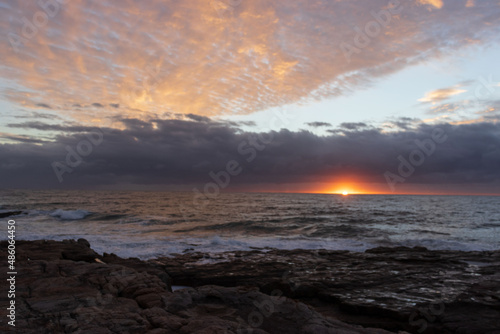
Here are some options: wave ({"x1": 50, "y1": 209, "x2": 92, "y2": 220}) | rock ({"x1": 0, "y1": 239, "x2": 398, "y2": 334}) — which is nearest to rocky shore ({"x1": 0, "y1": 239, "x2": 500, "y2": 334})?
rock ({"x1": 0, "y1": 239, "x2": 398, "y2": 334})

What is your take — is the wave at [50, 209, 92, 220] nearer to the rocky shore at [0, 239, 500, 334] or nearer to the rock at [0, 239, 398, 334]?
the rocky shore at [0, 239, 500, 334]

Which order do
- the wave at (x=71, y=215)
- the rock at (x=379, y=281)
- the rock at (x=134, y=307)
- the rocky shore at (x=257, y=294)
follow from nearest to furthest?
the rock at (x=134, y=307)
the rocky shore at (x=257, y=294)
the rock at (x=379, y=281)
the wave at (x=71, y=215)

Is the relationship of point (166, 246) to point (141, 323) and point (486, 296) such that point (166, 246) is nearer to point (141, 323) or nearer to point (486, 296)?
point (141, 323)

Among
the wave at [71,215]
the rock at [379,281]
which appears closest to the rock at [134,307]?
the rock at [379,281]

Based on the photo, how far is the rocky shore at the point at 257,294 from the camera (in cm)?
482

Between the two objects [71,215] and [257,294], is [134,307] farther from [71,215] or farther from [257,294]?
[71,215]

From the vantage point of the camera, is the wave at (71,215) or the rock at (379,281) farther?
the wave at (71,215)

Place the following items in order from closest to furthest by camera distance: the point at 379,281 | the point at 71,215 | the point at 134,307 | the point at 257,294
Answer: the point at 134,307, the point at 257,294, the point at 379,281, the point at 71,215

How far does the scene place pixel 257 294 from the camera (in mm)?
6180

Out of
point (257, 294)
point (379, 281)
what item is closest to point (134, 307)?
point (257, 294)

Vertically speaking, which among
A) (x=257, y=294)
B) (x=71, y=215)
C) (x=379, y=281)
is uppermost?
(x=257, y=294)

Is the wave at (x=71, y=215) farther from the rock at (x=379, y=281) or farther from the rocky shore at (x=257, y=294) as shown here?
the rock at (x=379, y=281)

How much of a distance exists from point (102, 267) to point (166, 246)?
10.3m

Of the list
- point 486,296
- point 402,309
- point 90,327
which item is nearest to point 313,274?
point 402,309
